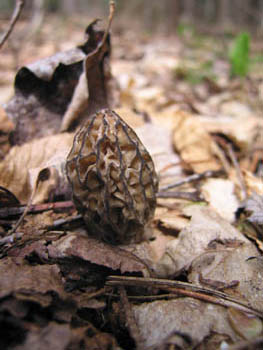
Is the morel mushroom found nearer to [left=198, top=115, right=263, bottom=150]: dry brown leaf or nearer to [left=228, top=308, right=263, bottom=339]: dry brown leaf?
[left=228, top=308, right=263, bottom=339]: dry brown leaf

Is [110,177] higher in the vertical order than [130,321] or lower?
higher

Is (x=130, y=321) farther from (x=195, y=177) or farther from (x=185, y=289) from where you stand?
(x=195, y=177)

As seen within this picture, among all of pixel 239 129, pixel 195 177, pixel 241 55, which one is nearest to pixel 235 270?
pixel 195 177

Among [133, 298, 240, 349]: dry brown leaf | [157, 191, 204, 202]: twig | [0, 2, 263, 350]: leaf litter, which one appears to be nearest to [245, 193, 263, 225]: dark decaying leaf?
[0, 2, 263, 350]: leaf litter

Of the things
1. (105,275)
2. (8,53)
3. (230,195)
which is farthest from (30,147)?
(8,53)

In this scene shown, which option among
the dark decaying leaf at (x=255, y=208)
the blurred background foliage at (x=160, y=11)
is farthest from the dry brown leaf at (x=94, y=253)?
the blurred background foliage at (x=160, y=11)

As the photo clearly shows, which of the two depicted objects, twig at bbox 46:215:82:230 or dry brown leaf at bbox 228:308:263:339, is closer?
dry brown leaf at bbox 228:308:263:339

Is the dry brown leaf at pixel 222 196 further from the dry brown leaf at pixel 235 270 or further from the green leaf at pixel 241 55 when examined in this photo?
the green leaf at pixel 241 55
